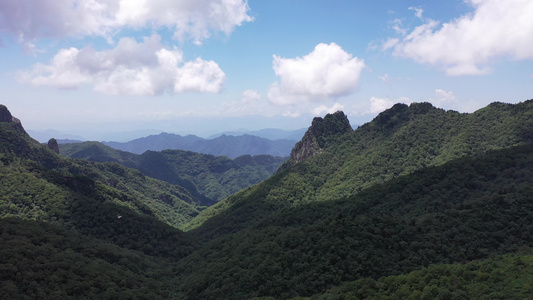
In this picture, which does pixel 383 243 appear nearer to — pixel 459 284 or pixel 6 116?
pixel 459 284

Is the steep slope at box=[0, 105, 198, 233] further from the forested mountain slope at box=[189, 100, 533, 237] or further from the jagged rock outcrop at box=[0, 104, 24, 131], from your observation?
the forested mountain slope at box=[189, 100, 533, 237]

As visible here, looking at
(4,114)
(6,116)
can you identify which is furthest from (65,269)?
(6,116)

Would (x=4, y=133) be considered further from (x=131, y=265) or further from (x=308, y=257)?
(x=308, y=257)

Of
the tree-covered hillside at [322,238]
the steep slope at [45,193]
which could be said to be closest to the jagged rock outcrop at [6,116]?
the steep slope at [45,193]

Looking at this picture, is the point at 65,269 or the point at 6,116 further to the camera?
the point at 6,116

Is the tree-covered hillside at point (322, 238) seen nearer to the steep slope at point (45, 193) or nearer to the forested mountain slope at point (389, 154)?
the steep slope at point (45, 193)

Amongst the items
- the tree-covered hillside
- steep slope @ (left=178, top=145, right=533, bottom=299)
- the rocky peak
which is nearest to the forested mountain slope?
the tree-covered hillside

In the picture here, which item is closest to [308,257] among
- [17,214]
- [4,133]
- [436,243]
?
[436,243]
